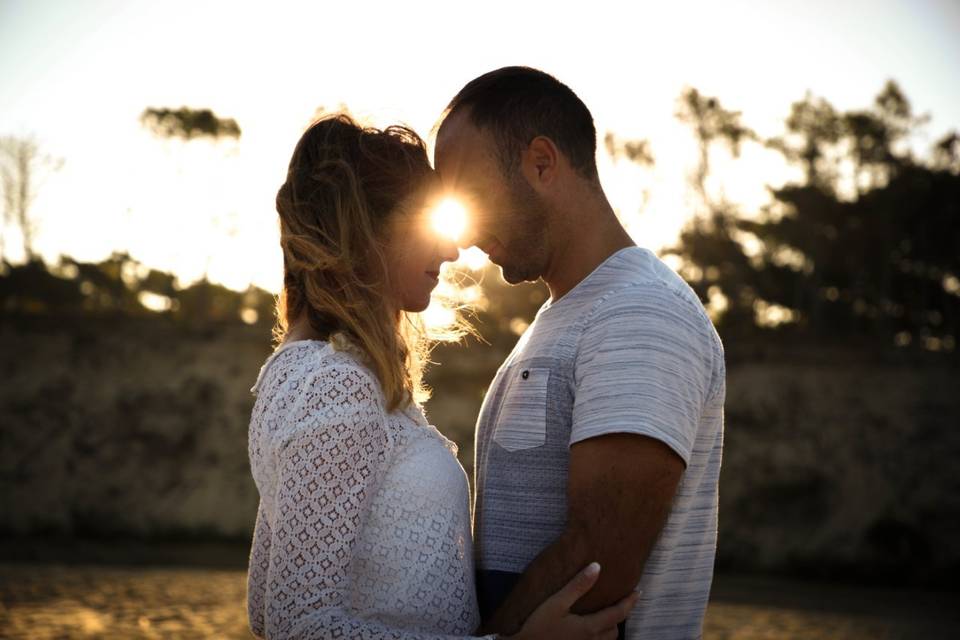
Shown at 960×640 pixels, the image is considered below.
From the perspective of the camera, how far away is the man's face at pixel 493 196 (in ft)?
8.79

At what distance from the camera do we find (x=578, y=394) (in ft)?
7.26

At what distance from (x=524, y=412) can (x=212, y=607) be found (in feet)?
32.7

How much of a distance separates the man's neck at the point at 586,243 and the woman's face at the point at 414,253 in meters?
0.34

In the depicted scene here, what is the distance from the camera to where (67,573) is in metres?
13.3

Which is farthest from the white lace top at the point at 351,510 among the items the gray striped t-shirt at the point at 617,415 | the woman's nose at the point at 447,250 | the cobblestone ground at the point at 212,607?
the cobblestone ground at the point at 212,607

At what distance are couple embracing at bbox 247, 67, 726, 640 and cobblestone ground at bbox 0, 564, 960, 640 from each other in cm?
816

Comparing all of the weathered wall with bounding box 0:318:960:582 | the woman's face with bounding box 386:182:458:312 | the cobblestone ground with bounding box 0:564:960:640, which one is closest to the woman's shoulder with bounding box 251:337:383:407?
the woman's face with bounding box 386:182:458:312

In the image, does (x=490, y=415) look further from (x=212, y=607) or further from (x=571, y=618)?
(x=212, y=607)

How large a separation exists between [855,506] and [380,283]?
1485 centimetres

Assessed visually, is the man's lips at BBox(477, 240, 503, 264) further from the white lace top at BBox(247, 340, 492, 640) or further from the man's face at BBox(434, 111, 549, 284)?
the white lace top at BBox(247, 340, 492, 640)

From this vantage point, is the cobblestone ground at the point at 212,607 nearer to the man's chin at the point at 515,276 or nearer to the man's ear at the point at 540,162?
the man's chin at the point at 515,276

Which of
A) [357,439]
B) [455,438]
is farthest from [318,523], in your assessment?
[455,438]

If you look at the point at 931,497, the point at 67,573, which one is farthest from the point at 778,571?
the point at 67,573

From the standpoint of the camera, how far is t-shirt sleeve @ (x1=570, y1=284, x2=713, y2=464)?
2.08 meters
